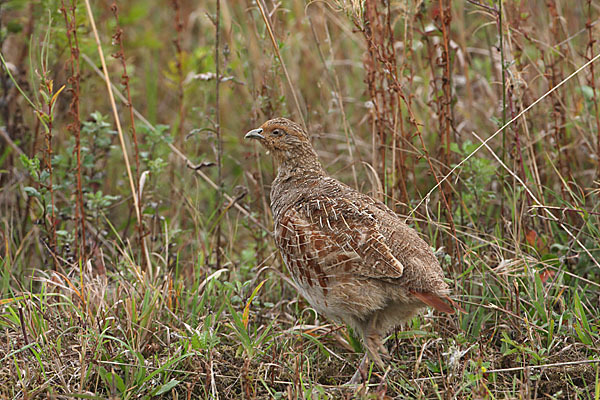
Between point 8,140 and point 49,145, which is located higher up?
point 49,145

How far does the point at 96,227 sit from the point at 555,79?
10.6ft

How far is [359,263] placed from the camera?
10.9 ft

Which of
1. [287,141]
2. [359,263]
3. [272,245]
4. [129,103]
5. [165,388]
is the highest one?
[129,103]

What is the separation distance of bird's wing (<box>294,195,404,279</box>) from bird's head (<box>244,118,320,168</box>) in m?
0.42

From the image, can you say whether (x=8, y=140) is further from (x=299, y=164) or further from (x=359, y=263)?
(x=359, y=263)

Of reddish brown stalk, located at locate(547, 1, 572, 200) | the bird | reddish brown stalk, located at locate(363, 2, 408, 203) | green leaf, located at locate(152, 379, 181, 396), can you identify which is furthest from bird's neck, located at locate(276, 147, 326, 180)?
reddish brown stalk, located at locate(547, 1, 572, 200)

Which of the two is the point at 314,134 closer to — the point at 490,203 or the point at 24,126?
the point at 490,203

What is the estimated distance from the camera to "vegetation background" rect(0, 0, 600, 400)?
131 inches

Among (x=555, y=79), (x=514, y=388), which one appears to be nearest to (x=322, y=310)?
(x=514, y=388)

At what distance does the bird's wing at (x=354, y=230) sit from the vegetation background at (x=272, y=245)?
15.2 inches

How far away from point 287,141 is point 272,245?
906 mm

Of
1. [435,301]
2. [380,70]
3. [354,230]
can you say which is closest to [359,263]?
[354,230]

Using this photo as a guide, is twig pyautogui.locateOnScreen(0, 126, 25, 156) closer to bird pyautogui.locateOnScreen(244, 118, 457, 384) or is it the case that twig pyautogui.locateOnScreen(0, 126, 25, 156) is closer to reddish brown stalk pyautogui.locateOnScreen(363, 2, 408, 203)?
bird pyautogui.locateOnScreen(244, 118, 457, 384)

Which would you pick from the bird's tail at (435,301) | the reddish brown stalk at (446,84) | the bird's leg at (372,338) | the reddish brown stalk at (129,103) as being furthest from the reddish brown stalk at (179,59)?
the bird's tail at (435,301)
